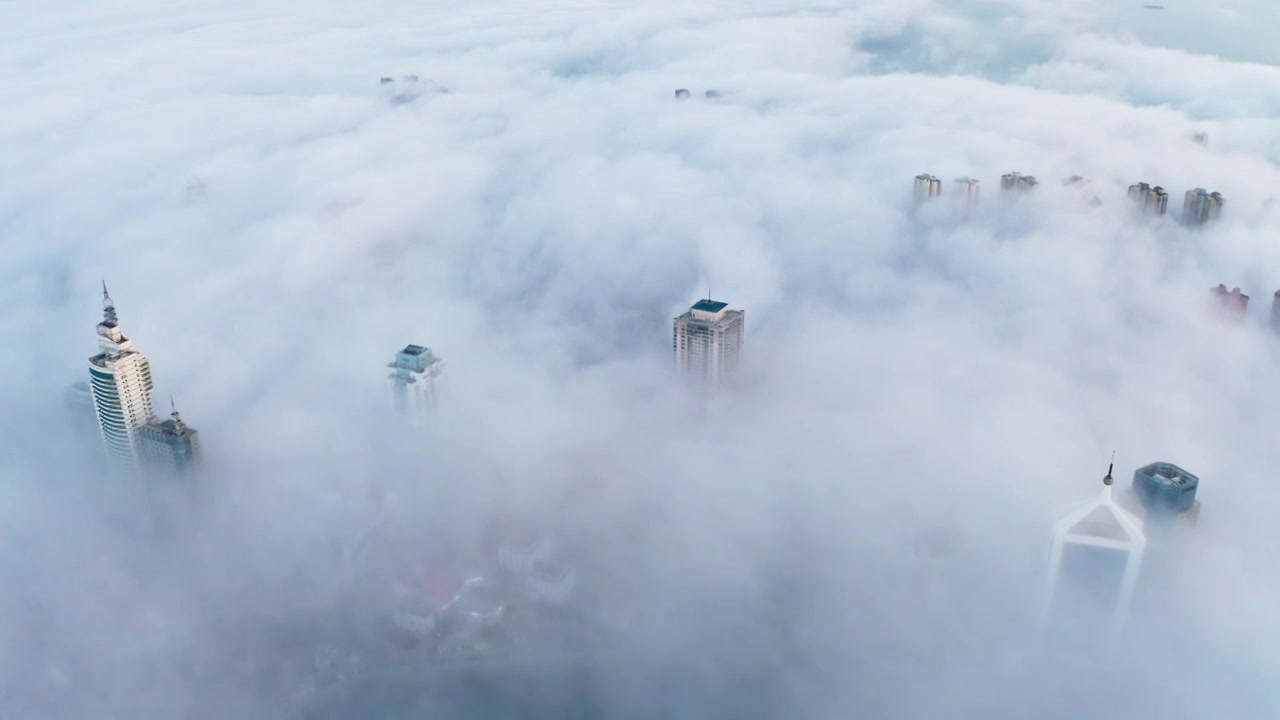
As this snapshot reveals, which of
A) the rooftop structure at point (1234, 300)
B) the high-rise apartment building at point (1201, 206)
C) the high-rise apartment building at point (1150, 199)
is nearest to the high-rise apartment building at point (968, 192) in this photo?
the high-rise apartment building at point (1150, 199)

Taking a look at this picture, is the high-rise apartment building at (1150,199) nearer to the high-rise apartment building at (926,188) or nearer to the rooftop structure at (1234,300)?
the rooftop structure at (1234,300)

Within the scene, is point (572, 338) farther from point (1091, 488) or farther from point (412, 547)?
point (1091, 488)

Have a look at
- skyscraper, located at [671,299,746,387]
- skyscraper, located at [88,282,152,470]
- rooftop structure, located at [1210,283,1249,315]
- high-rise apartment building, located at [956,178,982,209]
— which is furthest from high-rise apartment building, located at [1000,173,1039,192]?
skyscraper, located at [88,282,152,470]

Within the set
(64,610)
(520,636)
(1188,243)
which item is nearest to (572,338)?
(520,636)

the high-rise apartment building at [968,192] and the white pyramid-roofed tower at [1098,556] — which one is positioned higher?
the high-rise apartment building at [968,192]

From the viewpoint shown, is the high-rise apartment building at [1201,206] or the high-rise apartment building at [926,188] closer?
the high-rise apartment building at [1201,206]

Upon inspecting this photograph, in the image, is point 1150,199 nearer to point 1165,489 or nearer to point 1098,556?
point 1165,489
